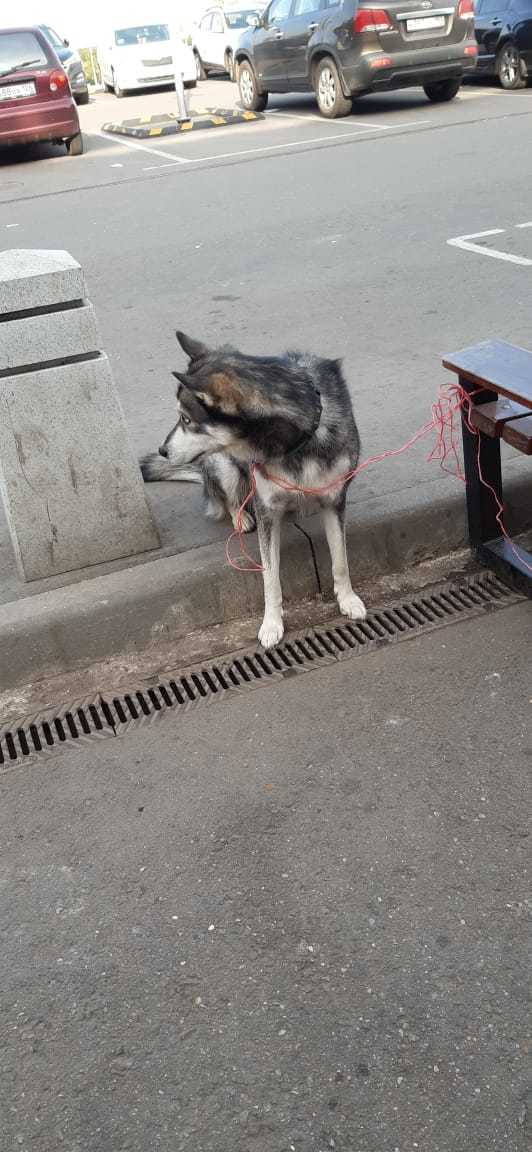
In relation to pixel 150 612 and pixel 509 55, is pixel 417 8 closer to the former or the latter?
pixel 509 55

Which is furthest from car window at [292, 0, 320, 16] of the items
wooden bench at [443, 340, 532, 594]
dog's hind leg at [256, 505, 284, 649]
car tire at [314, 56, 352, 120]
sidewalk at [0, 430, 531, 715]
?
dog's hind leg at [256, 505, 284, 649]

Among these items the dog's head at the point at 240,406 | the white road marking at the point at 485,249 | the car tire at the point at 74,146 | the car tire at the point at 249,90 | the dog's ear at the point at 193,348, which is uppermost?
the car tire at the point at 249,90

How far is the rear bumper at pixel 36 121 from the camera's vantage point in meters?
13.9

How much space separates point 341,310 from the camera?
6828 millimetres

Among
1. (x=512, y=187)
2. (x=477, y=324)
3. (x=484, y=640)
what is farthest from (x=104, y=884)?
(x=512, y=187)

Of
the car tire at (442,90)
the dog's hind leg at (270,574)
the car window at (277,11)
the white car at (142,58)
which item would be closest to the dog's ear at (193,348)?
the dog's hind leg at (270,574)

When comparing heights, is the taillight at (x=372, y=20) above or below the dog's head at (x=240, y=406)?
above

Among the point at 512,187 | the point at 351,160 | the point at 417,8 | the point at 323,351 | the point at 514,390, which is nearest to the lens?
the point at 514,390

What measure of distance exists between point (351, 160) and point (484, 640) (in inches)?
378

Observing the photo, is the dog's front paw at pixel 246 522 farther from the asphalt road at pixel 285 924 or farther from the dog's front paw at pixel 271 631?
the asphalt road at pixel 285 924

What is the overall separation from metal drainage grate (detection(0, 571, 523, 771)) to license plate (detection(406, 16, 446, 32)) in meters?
12.1

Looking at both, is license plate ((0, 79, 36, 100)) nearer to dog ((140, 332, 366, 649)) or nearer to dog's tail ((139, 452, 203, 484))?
dog's tail ((139, 452, 203, 484))

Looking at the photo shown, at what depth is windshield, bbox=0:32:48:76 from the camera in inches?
542

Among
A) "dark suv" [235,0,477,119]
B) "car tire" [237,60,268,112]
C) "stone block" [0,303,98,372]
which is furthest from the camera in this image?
"car tire" [237,60,268,112]
